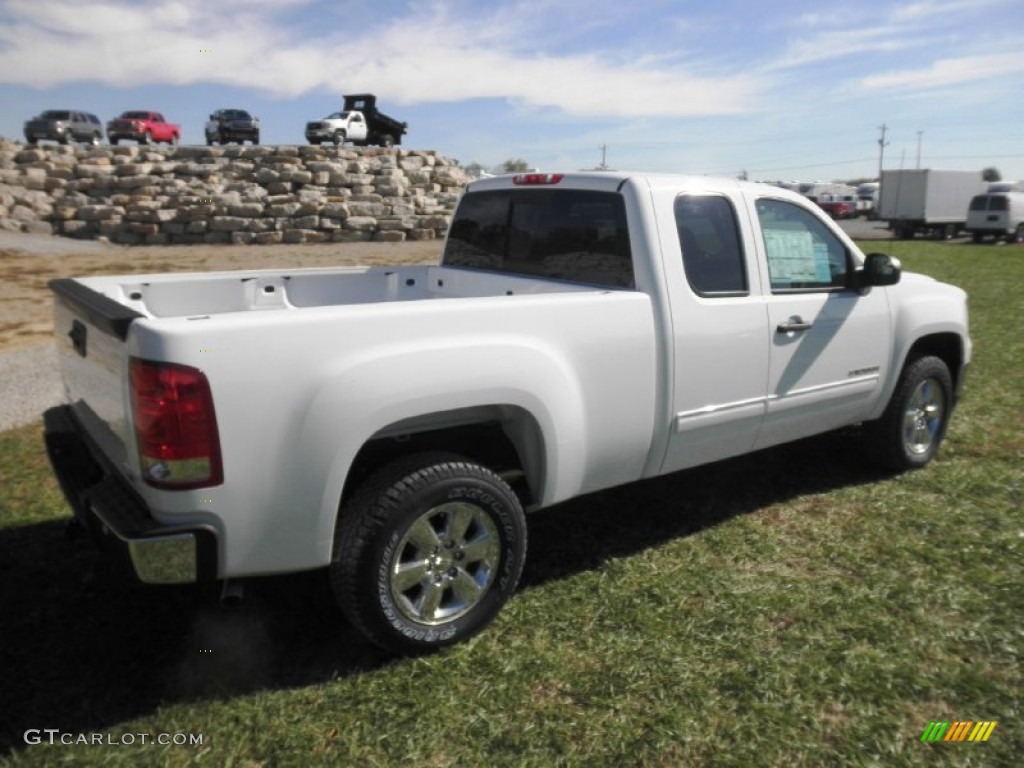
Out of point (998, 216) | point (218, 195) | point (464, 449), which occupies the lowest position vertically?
point (464, 449)

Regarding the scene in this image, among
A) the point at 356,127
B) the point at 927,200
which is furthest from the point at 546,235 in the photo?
the point at 927,200

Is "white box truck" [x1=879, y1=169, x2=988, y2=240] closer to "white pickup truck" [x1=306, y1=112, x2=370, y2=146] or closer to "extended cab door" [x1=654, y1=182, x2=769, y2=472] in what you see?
"white pickup truck" [x1=306, y1=112, x2=370, y2=146]

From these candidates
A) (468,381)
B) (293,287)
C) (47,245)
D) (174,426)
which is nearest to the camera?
(174,426)

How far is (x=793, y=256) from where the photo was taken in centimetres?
434

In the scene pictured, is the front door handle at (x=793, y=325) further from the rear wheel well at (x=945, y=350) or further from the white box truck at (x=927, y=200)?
the white box truck at (x=927, y=200)

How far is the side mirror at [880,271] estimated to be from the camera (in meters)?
4.39

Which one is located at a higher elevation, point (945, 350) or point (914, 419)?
point (945, 350)

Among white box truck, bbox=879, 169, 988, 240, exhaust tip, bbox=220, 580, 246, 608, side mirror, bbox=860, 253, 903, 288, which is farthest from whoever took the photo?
white box truck, bbox=879, 169, 988, 240

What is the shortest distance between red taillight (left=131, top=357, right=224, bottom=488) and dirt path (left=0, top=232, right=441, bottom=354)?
10.2 meters

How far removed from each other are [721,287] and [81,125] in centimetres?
3710

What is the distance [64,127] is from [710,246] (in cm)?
3620

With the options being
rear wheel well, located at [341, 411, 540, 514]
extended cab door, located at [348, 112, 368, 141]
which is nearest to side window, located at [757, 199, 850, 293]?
rear wheel well, located at [341, 411, 540, 514]

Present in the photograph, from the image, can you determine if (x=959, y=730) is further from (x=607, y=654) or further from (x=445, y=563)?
(x=445, y=563)

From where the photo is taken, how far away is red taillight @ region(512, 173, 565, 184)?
4.22 meters
